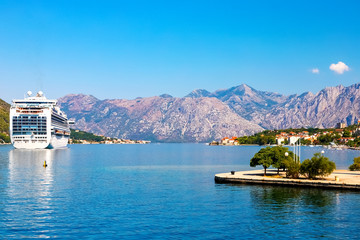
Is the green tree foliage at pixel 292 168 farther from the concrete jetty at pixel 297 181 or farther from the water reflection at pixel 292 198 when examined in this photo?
the water reflection at pixel 292 198

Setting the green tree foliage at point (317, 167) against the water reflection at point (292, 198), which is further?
the green tree foliage at point (317, 167)

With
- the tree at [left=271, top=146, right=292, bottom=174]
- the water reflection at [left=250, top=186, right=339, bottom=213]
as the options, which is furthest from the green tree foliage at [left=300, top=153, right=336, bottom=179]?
the water reflection at [left=250, top=186, right=339, bottom=213]

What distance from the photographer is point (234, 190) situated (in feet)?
216

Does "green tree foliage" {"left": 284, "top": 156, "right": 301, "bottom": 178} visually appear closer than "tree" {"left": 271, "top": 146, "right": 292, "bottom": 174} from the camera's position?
Yes

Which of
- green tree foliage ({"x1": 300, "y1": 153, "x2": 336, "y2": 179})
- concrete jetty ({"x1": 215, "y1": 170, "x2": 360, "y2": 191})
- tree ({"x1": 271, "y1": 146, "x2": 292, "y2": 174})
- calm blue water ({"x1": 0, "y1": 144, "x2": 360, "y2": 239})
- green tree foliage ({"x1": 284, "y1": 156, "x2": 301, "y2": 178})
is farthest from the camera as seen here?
tree ({"x1": 271, "y1": 146, "x2": 292, "y2": 174})

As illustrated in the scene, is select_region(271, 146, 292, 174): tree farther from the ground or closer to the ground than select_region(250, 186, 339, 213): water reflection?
farther from the ground

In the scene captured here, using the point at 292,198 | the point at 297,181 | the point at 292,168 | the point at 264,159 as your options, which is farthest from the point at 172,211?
the point at 264,159

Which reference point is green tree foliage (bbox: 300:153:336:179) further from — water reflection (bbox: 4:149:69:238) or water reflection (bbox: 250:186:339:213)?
water reflection (bbox: 4:149:69:238)

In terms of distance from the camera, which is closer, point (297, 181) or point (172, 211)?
point (172, 211)

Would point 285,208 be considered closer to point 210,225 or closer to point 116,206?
point 210,225

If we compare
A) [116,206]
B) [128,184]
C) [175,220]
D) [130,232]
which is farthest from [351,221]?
[128,184]

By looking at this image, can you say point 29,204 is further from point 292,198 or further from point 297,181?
point 297,181

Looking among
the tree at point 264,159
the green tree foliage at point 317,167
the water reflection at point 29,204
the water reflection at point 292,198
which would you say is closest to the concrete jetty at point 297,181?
the green tree foliage at point 317,167

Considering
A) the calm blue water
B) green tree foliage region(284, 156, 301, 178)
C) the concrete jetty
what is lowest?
the calm blue water
